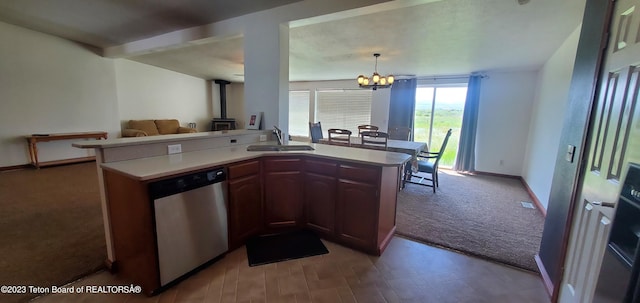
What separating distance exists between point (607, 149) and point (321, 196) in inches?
72.4

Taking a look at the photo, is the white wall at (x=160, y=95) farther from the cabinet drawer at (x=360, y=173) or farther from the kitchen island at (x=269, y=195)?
the cabinet drawer at (x=360, y=173)

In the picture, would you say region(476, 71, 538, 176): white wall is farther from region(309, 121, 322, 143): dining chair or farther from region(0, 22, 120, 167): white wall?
region(0, 22, 120, 167): white wall

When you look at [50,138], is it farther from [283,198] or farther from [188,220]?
[283,198]

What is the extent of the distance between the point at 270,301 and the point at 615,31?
96.7 inches

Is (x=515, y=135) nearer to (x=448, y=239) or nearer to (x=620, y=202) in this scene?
(x=448, y=239)

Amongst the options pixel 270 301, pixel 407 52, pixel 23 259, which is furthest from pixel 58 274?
pixel 407 52

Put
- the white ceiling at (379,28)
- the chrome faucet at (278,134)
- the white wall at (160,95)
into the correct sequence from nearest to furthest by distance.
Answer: the white ceiling at (379,28) → the chrome faucet at (278,134) → the white wall at (160,95)

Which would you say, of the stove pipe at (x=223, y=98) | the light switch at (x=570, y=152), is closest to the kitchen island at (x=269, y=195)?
the light switch at (x=570, y=152)

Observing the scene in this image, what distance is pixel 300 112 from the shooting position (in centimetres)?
805

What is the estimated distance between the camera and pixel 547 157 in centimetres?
325

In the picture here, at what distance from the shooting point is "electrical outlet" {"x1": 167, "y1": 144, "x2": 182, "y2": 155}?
2.03 meters

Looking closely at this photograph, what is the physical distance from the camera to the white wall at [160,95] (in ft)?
19.0

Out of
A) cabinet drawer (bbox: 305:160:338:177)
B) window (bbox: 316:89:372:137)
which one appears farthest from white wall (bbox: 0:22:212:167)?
cabinet drawer (bbox: 305:160:338:177)

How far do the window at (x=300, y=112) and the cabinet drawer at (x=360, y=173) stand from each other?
19.5ft
